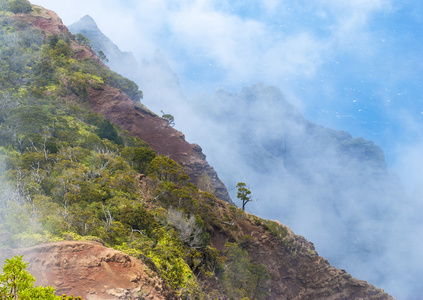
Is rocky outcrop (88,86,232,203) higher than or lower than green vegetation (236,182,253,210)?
higher

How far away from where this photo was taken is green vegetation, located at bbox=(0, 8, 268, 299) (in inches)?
677

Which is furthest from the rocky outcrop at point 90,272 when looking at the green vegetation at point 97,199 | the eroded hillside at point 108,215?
the green vegetation at point 97,199

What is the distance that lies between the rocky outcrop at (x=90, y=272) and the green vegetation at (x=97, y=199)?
4.58 feet

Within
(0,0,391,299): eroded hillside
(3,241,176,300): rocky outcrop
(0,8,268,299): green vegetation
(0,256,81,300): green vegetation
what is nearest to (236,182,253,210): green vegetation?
(0,0,391,299): eroded hillside

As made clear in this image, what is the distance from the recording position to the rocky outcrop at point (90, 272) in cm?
1237

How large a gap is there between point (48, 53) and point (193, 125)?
396ft

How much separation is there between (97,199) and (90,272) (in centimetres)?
1009

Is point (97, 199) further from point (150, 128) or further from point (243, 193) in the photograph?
point (150, 128)

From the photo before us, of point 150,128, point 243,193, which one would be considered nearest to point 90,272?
point 243,193

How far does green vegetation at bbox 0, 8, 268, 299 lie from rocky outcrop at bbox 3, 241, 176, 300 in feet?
4.58

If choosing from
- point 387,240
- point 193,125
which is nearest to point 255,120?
point 193,125

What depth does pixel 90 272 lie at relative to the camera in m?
13.1

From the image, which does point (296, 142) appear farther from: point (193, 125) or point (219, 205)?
point (219, 205)

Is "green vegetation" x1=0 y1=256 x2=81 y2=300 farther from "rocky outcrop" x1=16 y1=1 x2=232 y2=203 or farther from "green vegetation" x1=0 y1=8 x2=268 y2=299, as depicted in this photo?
"rocky outcrop" x1=16 y1=1 x2=232 y2=203
